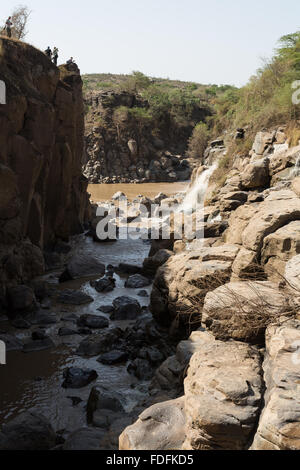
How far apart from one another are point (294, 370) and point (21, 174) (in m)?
12.0

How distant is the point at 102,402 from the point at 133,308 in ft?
Answer: 15.7

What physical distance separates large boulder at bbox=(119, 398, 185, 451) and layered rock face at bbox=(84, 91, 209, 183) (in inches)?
1379

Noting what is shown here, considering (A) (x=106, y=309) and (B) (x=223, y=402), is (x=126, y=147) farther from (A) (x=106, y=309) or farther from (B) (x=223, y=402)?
(B) (x=223, y=402)

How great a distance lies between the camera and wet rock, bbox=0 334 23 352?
1016 centimetres

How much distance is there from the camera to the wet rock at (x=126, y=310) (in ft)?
39.8

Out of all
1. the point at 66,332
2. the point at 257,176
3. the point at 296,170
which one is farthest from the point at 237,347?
the point at 257,176

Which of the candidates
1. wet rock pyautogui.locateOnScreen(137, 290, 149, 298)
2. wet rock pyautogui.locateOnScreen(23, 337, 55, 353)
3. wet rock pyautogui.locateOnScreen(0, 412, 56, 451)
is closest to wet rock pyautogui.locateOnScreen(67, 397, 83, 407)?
wet rock pyautogui.locateOnScreen(0, 412, 56, 451)

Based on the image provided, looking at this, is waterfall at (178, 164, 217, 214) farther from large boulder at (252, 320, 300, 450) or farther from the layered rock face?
large boulder at (252, 320, 300, 450)

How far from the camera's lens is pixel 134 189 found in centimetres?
3556

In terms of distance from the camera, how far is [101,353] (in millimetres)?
10078

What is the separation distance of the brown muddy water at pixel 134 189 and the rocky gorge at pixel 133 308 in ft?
36.2

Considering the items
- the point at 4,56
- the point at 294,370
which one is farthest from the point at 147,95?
the point at 294,370

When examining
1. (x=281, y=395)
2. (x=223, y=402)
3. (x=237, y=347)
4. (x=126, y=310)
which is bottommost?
(x=126, y=310)
